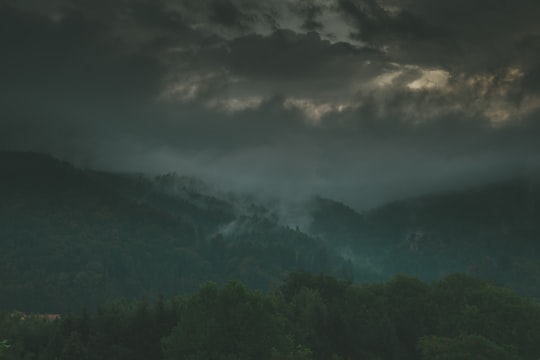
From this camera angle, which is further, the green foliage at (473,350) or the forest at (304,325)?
the green foliage at (473,350)

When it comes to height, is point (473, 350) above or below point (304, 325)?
above

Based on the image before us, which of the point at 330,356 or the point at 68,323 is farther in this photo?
the point at 330,356

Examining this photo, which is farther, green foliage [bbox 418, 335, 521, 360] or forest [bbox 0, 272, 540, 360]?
green foliage [bbox 418, 335, 521, 360]

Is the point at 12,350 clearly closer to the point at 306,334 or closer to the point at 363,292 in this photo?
the point at 306,334

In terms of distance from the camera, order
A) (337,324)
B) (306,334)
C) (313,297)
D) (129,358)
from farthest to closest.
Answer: (313,297)
(337,324)
(306,334)
(129,358)

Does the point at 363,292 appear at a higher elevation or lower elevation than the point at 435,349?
higher

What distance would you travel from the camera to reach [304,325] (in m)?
143

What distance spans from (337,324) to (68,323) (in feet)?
200

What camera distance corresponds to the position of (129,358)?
114375 mm

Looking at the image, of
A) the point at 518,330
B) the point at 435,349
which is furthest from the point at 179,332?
the point at 518,330

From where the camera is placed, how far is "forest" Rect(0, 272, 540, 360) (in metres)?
104

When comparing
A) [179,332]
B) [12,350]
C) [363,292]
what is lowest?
[12,350]

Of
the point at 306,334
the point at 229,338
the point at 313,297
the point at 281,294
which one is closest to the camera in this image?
the point at 229,338

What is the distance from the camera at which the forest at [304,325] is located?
341 ft
